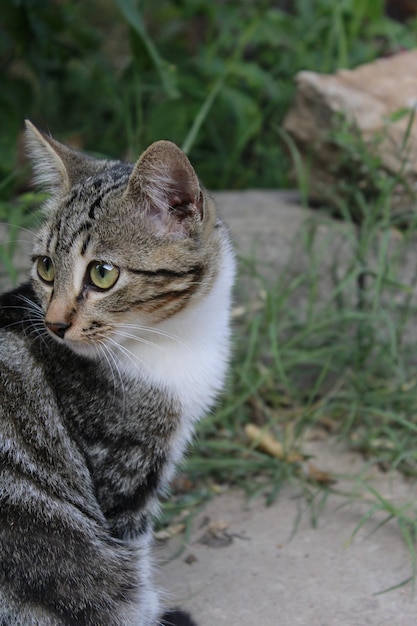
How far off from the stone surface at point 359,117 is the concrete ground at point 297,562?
1.33m

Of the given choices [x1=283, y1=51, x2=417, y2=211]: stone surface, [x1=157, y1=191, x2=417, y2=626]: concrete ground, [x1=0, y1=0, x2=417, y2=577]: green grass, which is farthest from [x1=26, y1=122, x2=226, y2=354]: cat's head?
[x1=283, y1=51, x2=417, y2=211]: stone surface

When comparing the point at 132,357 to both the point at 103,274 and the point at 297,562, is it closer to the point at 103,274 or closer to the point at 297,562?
the point at 103,274

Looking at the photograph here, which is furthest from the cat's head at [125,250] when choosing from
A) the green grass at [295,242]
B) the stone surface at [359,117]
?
the stone surface at [359,117]

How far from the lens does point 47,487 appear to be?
2.19 meters

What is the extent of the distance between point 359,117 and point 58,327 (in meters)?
2.26

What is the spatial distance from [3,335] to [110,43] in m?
4.13

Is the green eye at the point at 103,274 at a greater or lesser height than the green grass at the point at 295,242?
greater

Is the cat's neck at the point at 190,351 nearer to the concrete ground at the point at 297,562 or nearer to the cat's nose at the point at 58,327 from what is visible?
the cat's nose at the point at 58,327

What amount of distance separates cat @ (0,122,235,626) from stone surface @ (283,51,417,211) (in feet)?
5.28

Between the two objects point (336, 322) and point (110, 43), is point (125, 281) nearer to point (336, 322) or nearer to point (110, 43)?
point (336, 322)

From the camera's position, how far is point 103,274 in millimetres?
2283

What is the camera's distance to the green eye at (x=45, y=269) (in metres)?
2.37

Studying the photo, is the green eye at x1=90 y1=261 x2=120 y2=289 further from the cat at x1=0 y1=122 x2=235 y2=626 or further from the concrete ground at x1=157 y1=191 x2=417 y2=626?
the concrete ground at x1=157 y1=191 x2=417 y2=626

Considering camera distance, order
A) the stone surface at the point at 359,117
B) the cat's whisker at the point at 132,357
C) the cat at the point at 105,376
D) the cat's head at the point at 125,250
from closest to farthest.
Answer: the cat at the point at 105,376 → the cat's head at the point at 125,250 → the cat's whisker at the point at 132,357 → the stone surface at the point at 359,117
